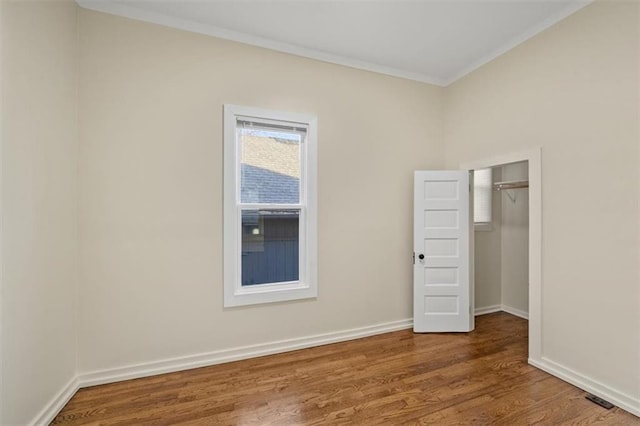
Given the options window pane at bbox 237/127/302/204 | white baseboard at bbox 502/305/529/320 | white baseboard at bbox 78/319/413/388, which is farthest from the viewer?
white baseboard at bbox 502/305/529/320

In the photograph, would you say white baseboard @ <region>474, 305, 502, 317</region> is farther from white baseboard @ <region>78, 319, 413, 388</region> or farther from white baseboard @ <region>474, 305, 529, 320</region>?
white baseboard @ <region>78, 319, 413, 388</region>

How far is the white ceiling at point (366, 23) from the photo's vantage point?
95.3 inches

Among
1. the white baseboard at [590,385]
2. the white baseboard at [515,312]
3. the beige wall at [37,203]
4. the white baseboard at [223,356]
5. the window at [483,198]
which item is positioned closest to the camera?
the beige wall at [37,203]

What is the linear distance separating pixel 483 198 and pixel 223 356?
3.90 m

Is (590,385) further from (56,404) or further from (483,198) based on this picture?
(56,404)

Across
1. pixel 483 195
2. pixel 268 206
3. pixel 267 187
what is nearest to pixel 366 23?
pixel 267 187

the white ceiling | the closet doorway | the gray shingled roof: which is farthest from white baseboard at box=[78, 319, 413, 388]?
the white ceiling

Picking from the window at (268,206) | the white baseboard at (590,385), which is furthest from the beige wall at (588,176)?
the window at (268,206)

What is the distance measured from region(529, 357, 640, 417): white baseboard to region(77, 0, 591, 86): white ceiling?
2.99 m

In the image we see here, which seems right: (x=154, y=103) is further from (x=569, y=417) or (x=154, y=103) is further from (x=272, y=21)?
(x=569, y=417)

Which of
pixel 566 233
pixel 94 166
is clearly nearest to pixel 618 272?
pixel 566 233

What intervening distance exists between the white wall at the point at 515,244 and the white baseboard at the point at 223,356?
181 cm

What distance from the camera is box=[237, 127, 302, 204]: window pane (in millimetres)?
2938

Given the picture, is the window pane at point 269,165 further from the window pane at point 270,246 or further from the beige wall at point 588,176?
the beige wall at point 588,176
